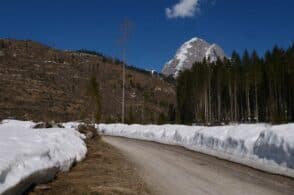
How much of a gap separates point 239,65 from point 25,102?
192ft

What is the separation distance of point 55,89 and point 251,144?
119 metres

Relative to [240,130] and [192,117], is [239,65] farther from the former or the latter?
[240,130]

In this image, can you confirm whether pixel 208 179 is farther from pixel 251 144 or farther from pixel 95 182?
pixel 251 144

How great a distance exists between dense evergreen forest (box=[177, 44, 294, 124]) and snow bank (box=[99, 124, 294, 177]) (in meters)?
42.7

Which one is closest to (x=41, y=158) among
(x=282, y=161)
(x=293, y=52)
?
(x=282, y=161)

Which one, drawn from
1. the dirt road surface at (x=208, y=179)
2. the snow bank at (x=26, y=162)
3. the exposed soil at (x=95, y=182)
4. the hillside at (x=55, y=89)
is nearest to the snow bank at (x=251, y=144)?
the dirt road surface at (x=208, y=179)

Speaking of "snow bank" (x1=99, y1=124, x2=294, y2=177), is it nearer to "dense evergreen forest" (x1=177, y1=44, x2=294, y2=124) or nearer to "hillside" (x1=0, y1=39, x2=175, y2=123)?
"dense evergreen forest" (x1=177, y1=44, x2=294, y2=124)

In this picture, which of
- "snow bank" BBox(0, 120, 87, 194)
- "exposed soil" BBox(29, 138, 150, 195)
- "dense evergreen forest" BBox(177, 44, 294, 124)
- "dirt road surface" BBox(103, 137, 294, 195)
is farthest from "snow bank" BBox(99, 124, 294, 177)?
"dense evergreen forest" BBox(177, 44, 294, 124)

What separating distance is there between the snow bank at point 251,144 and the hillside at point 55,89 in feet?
150

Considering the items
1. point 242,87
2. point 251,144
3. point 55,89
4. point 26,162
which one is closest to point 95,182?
point 26,162

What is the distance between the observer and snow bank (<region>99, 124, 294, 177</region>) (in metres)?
12.6

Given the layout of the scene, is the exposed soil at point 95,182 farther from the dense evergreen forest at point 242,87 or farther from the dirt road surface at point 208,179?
the dense evergreen forest at point 242,87

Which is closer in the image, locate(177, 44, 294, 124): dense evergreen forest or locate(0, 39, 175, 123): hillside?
locate(177, 44, 294, 124): dense evergreen forest

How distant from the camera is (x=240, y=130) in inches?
668
